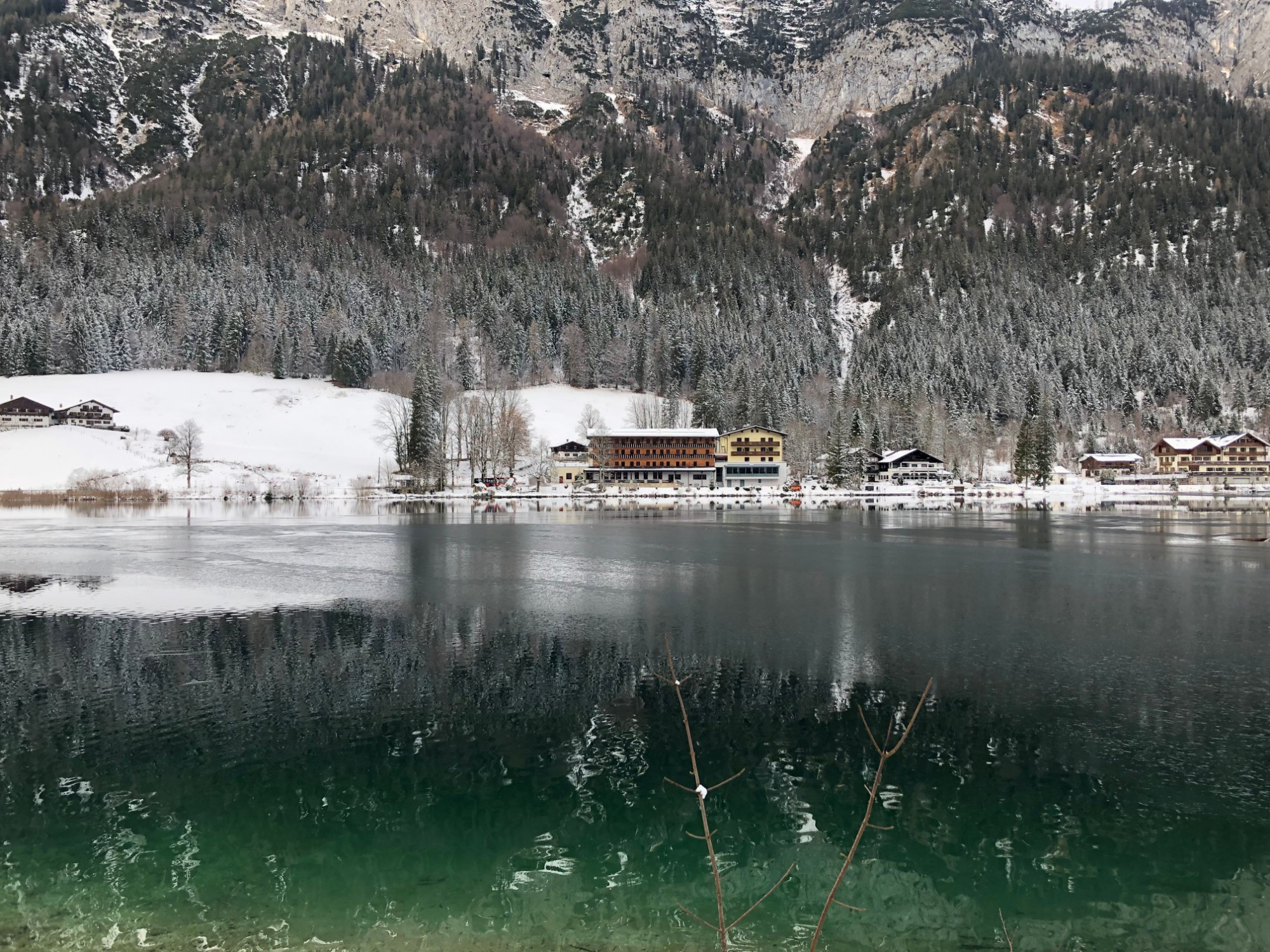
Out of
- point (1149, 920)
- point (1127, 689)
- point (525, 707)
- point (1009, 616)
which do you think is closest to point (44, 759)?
point (525, 707)

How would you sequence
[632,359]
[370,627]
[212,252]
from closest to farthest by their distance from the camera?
[370,627] < [632,359] < [212,252]

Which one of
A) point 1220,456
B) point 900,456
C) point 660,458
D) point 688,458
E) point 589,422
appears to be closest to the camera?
point 900,456

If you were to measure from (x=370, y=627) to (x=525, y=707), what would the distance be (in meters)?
9.34

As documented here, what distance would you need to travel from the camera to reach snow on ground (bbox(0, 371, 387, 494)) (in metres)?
97.9

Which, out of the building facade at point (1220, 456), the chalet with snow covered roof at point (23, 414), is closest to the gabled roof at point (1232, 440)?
the building facade at point (1220, 456)

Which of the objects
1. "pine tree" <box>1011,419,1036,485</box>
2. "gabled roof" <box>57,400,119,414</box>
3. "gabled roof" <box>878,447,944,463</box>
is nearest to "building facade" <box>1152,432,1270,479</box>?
"pine tree" <box>1011,419,1036,485</box>

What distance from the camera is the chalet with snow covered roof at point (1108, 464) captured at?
13500 cm

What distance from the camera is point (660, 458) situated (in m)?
127

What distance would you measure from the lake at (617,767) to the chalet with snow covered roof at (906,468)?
9966 centimetres

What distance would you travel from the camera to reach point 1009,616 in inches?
974

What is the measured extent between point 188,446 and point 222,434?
15378mm

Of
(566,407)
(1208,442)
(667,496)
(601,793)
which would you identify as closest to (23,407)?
(566,407)

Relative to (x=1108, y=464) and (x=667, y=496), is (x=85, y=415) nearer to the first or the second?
(x=667, y=496)

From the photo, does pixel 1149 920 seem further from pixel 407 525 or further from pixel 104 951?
pixel 407 525
